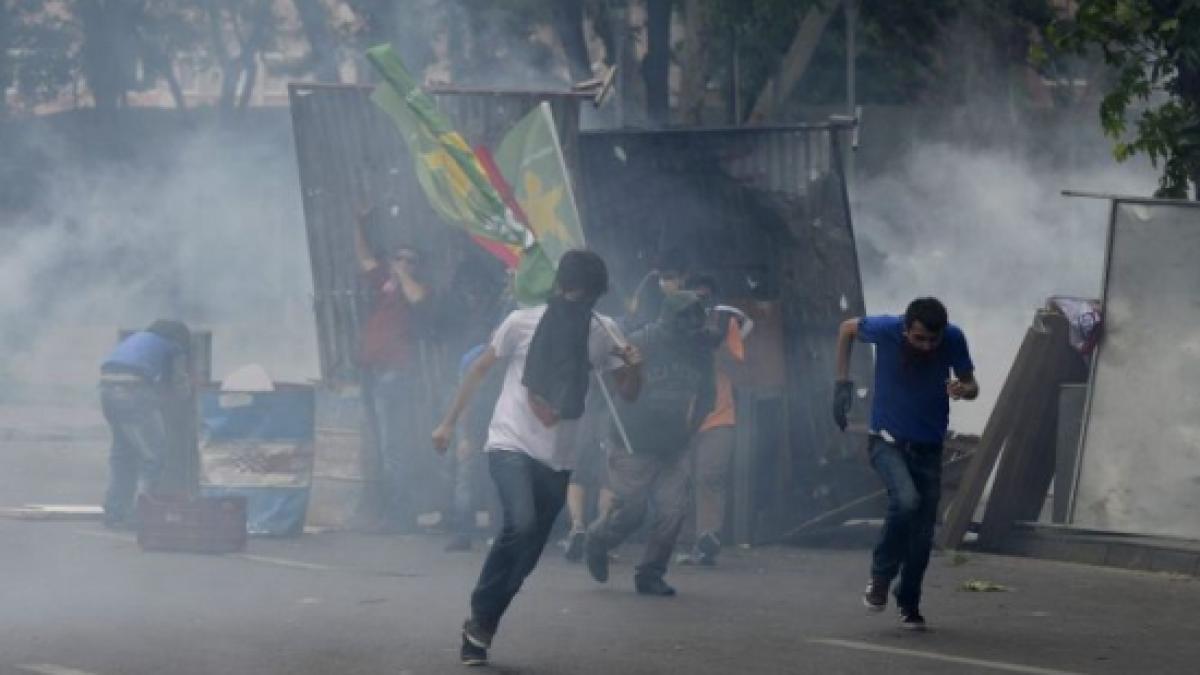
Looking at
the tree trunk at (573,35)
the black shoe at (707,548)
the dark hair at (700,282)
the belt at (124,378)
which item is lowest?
the black shoe at (707,548)

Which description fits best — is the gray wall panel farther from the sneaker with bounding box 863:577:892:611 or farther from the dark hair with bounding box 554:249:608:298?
the dark hair with bounding box 554:249:608:298

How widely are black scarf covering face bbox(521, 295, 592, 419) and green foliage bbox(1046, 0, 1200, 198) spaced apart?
15.7ft

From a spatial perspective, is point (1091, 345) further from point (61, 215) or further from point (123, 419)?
point (61, 215)

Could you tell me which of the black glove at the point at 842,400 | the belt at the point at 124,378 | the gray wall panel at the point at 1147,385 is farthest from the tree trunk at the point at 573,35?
the black glove at the point at 842,400

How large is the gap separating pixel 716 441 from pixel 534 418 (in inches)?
148

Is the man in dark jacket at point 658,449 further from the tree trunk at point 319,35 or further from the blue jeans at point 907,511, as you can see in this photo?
the tree trunk at point 319,35

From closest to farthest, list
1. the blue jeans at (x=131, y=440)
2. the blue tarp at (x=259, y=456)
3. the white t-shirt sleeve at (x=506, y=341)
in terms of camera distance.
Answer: the white t-shirt sleeve at (x=506, y=341), the blue tarp at (x=259, y=456), the blue jeans at (x=131, y=440)

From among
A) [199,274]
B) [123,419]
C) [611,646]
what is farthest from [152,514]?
[199,274]

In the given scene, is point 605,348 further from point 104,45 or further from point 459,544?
point 104,45

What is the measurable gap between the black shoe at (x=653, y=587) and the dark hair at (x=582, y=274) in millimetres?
2141

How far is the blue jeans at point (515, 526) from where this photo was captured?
8.47 metres

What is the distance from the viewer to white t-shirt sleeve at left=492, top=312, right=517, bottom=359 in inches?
354

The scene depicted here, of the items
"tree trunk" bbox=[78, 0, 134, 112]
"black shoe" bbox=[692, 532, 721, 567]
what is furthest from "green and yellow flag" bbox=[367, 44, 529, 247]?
"tree trunk" bbox=[78, 0, 134, 112]

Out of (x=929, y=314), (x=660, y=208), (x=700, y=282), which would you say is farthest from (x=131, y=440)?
(x=929, y=314)
